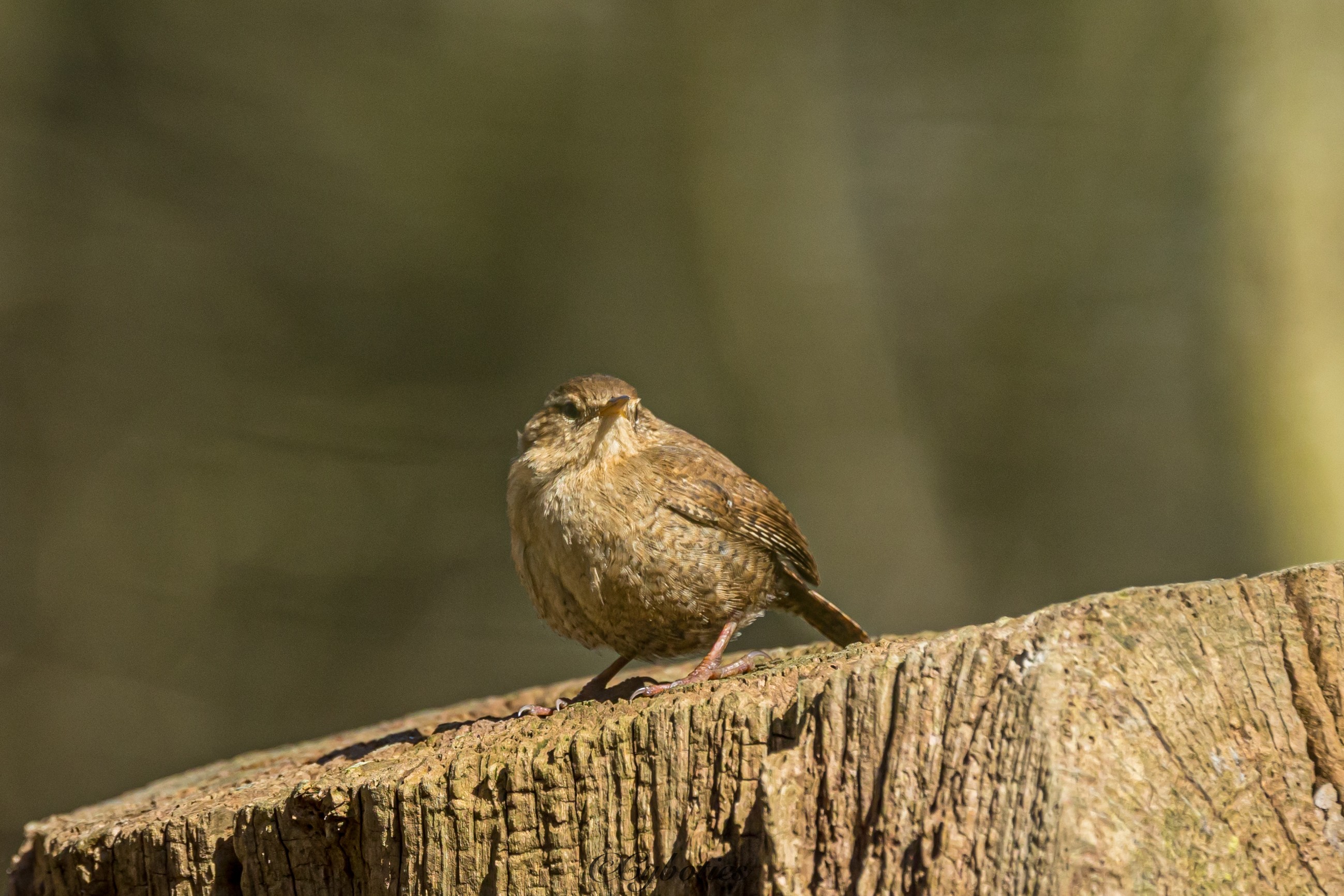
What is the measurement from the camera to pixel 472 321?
934cm

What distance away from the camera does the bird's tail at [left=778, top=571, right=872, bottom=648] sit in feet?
11.8

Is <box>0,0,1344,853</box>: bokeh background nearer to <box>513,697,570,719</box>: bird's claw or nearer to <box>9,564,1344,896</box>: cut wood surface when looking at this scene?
<box>513,697,570,719</box>: bird's claw

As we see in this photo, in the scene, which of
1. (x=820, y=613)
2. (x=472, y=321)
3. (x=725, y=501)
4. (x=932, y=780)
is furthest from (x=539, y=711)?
(x=472, y=321)

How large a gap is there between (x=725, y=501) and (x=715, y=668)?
44 centimetres

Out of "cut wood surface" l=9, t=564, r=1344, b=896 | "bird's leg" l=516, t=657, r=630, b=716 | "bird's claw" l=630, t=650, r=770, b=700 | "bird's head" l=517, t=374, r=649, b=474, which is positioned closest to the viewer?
"cut wood surface" l=9, t=564, r=1344, b=896

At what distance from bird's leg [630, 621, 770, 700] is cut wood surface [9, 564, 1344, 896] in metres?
0.29

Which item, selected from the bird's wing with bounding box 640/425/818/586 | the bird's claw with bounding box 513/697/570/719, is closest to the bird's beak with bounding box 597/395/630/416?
the bird's wing with bounding box 640/425/818/586

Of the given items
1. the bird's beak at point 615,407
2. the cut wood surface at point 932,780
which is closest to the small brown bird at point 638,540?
the bird's beak at point 615,407

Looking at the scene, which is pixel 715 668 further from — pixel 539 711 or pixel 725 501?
pixel 539 711

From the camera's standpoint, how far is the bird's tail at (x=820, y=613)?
11.8 ft

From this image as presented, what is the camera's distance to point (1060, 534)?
888 cm

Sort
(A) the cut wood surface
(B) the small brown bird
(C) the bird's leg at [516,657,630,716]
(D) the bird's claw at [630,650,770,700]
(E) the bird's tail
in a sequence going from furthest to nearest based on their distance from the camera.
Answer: (E) the bird's tail → (C) the bird's leg at [516,657,630,716] → (B) the small brown bird → (D) the bird's claw at [630,650,770,700] → (A) the cut wood surface

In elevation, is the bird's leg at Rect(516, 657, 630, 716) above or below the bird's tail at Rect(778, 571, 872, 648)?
below

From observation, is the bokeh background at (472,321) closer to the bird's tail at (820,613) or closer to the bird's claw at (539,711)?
the bird's tail at (820,613)
